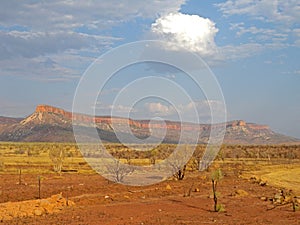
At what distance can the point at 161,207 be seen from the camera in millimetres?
20531

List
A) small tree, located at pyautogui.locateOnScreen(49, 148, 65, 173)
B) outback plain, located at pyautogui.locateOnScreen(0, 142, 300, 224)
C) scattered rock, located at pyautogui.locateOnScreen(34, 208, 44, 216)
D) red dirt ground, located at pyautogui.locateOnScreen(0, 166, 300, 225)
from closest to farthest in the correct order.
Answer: red dirt ground, located at pyautogui.locateOnScreen(0, 166, 300, 225), outback plain, located at pyautogui.locateOnScreen(0, 142, 300, 224), scattered rock, located at pyautogui.locateOnScreen(34, 208, 44, 216), small tree, located at pyautogui.locateOnScreen(49, 148, 65, 173)

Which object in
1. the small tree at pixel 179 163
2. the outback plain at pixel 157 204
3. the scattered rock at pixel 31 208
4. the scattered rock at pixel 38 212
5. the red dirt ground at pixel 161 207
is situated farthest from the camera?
the small tree at pixel 179 163

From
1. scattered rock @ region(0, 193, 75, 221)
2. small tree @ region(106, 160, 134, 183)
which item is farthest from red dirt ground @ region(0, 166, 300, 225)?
small tree @ region(106, 160, 134, 183)

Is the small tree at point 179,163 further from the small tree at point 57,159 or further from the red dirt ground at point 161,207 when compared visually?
the small tree at point 57,159

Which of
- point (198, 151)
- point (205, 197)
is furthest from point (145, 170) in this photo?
point (205, 197)

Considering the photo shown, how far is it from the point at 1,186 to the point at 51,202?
11.9 m

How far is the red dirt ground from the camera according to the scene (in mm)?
A: 16938

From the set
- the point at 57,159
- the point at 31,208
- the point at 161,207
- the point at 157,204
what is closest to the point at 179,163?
the point at 57,159

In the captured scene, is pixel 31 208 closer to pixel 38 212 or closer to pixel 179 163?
pixel 38 212

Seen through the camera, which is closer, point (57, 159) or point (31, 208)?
point (31, 208)

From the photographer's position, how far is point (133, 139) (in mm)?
36062

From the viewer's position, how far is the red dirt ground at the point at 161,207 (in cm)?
1694

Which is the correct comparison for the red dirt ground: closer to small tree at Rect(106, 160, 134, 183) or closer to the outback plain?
the outback plain

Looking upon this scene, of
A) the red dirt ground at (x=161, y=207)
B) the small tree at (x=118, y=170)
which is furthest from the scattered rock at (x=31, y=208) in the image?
the small tree at (x=118, y=170)
